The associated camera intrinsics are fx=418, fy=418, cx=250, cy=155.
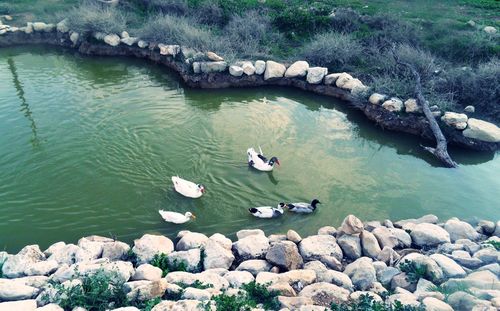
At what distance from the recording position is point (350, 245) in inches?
305

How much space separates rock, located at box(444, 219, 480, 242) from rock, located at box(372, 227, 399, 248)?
1217 mm

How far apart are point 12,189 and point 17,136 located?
2371 mm

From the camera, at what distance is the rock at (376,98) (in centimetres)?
1284

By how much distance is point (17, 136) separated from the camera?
11.0 m

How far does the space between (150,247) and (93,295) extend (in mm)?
1600

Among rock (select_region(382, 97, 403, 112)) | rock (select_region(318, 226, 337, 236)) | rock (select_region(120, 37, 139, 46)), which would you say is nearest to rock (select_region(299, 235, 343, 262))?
rock (select_region(318, 226, 337, 236))

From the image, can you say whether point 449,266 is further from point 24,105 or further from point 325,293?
point 24,105

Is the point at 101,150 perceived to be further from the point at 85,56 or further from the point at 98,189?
the point at 85,56

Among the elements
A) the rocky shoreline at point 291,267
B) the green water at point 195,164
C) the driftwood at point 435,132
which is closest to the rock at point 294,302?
the rocky shoreline at point 291,267

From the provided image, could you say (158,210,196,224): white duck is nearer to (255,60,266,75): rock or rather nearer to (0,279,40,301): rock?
(0,279,40,301): rock

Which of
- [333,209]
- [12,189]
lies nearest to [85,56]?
[12,189]

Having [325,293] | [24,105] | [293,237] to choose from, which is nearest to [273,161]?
[293,237]

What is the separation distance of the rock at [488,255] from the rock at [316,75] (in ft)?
27.4

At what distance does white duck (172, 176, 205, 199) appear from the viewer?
29.8ft
